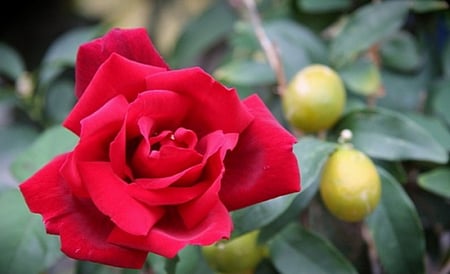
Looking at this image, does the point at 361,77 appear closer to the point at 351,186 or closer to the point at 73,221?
the point at 351,186

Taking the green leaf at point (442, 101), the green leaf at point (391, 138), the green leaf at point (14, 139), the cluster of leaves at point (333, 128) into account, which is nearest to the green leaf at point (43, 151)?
the cluster of leaves at point (333, 128)

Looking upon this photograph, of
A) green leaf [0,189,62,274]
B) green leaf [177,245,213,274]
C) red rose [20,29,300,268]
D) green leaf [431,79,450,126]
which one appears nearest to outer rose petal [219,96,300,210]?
red rose [20,29,300,268]

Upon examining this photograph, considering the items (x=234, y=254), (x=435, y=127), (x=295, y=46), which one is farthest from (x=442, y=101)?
(x=234, y=254)

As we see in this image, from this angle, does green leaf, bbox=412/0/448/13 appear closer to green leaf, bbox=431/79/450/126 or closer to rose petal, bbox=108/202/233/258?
green leaf, bbox=431/79/450/126

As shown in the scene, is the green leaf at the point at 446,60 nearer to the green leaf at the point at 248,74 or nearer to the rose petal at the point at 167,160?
the green leaf at the point at 248,74

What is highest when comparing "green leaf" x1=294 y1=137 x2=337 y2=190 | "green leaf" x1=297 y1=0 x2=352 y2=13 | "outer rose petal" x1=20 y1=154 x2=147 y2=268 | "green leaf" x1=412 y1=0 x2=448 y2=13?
"outer rose petal" x1=20 y1=154 x2=147 y2=268

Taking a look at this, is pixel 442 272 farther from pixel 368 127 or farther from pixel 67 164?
pixel 67 164

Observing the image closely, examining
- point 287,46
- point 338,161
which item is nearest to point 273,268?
point 338,161
